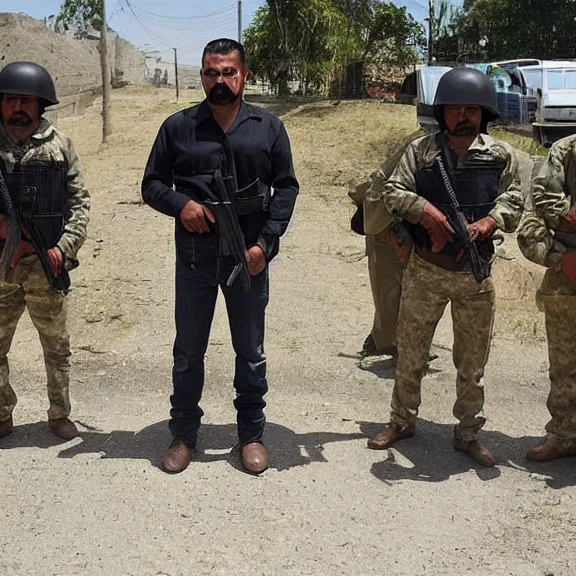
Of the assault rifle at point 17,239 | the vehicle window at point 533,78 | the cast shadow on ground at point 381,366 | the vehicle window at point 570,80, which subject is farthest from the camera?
the vehicle window at point 533,78

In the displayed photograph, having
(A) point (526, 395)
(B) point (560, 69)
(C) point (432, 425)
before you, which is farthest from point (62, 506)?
(B) point (560, 69)

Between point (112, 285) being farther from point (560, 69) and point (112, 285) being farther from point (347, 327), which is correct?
point (560, 69)

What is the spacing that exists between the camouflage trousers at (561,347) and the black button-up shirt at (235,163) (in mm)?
1300

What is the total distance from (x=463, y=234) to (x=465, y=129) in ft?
1.54

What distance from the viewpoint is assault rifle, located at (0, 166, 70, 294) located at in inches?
137

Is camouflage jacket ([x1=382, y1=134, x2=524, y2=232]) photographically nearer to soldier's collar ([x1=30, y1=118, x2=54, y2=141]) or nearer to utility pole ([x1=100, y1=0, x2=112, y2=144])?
soldier's collar ([x1=30, y1=118, x2=54, y2=141])

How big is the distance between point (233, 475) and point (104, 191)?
919cm

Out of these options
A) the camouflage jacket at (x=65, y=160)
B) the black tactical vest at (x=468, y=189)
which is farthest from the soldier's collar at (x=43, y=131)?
the black tactical vest at (x=468, y=189)

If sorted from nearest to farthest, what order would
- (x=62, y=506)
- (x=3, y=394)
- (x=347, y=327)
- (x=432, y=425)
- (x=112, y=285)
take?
1. (x=62, y=506)
2. (x=3, y=394)
3. (x=432, y=425)
4. (x=347, y=327)
5. (x=112, y=285)

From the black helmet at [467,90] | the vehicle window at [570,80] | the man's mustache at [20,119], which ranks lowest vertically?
the man's mustache at [20,119]

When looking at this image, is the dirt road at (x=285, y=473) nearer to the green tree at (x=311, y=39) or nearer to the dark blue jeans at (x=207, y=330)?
the dark blue jeans at (x=207, y=330)

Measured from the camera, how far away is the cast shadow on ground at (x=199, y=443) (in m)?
3.73

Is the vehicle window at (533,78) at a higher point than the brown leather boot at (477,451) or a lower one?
higher

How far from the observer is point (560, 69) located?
13984mm
